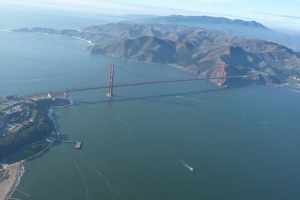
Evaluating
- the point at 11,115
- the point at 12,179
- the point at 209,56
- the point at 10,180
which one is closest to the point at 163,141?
the point at 12,179

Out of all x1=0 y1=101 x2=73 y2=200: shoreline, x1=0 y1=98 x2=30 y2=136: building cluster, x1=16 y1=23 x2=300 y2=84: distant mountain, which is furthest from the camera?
x1=16 y1=23 x2=300 y2=84: distant mountain

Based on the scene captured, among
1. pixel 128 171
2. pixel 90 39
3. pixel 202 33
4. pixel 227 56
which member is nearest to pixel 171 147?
pixel 128 171

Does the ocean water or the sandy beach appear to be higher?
the sandy beach

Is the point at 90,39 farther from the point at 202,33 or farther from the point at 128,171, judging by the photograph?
the point at 128,171

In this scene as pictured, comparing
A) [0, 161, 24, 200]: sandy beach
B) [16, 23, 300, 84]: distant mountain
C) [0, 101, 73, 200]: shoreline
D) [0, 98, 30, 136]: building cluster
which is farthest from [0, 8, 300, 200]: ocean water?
[16, 23, 300, 84]: distant mountain

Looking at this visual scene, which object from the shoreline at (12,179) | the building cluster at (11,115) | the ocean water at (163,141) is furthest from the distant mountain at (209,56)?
the shoreline at (12,179)

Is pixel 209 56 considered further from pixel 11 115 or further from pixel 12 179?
pixel 12 179

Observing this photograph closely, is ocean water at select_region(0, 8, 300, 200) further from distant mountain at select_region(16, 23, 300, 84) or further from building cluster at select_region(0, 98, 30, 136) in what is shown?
distant mountain at select_region(16, 23, 300, 84)
